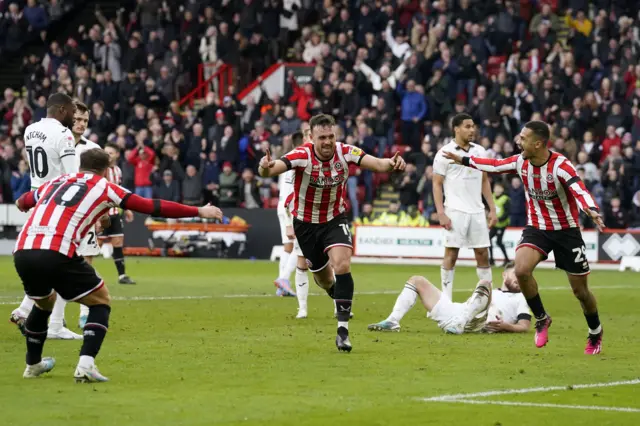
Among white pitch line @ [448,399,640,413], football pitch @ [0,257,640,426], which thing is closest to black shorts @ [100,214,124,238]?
football pitch @ [0,257,640,426]

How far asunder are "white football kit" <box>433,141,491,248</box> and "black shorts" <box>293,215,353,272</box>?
13.1ft

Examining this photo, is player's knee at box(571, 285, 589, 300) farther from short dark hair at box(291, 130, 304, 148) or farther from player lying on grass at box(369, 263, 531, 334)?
short dark hair at box(291, 130, 304, 148)

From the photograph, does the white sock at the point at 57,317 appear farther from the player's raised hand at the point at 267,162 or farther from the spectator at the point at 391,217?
the spectator at the point at 391,217

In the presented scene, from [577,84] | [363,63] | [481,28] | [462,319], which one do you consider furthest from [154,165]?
[462,319]

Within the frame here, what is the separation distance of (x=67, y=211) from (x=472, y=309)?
5.66 m

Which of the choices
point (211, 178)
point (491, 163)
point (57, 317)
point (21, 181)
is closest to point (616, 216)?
point (211, 178)

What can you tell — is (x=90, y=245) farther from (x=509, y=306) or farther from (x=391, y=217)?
(x=391, y=217)

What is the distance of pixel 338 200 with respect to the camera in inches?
507

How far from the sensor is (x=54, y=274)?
947 centimetres

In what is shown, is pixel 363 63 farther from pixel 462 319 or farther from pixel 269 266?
pixel 462 319

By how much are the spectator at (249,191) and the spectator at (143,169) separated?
2604 millimetres

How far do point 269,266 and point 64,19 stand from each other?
61.8ft

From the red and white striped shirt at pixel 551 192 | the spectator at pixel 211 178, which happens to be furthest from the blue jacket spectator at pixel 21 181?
the red and white striped shirt at pixel 551 192

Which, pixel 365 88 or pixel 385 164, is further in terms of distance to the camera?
pixel 365 88
